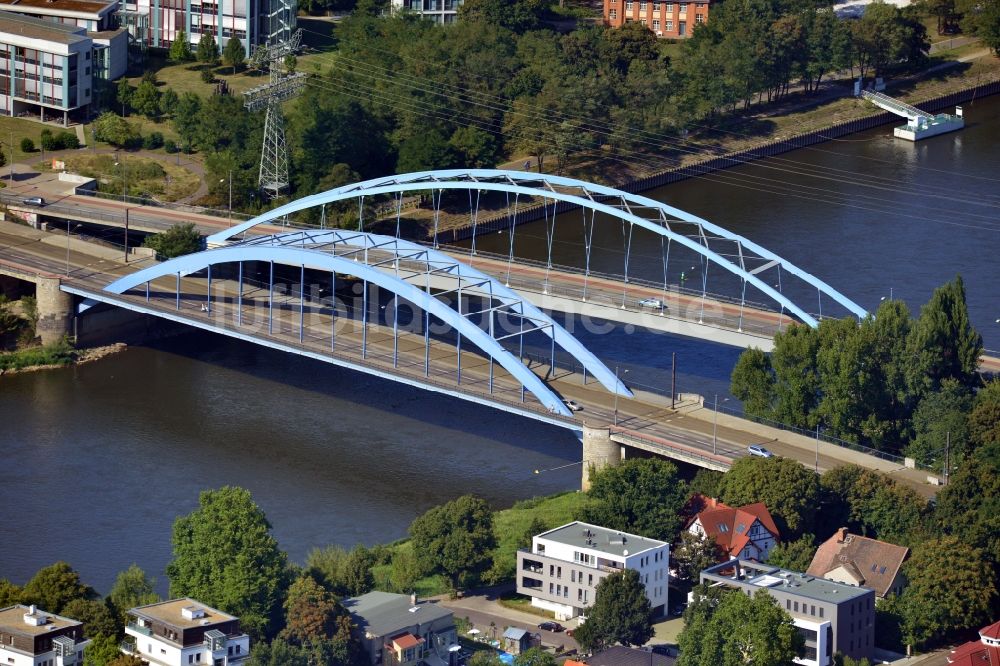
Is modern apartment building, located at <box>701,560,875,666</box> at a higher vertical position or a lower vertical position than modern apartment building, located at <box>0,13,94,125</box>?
lower

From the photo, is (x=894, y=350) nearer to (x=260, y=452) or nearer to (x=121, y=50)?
(x=260, y=452)

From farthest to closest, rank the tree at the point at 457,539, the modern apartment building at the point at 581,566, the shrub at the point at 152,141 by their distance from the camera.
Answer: the shrub at the point at 152,141 → the tree at the point at 457,539 → the modern apartment building at the point at 581,566

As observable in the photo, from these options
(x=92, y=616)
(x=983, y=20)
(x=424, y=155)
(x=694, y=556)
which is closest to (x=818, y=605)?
(x=694, y=556)

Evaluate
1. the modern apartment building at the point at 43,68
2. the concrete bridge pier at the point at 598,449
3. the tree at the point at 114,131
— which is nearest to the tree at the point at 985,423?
the concrete bridge pier at the point at 598,449

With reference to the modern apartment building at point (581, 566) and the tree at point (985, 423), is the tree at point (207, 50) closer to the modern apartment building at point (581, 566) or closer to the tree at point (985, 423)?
the tree at point (985, 423)

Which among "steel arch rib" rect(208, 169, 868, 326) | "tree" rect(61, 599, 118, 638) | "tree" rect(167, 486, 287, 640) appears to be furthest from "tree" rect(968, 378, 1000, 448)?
"tree" rect(61, 599, 118, 638)

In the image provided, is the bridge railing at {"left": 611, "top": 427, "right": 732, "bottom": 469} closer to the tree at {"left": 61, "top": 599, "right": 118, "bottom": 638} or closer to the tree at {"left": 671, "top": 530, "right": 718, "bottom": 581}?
the tree at {"left": 671, "top": 530, "right": 718, "bottom": 581}
